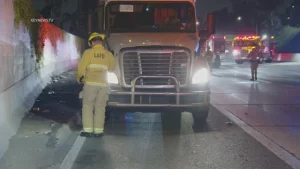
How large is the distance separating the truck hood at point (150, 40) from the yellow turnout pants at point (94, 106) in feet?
4.26

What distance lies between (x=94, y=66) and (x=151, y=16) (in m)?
2.79

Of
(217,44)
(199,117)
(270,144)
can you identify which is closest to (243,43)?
(217,44)

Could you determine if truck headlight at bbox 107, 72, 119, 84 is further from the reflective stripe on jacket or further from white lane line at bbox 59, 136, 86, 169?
white lane line at bbox 59, 136, 86, 169

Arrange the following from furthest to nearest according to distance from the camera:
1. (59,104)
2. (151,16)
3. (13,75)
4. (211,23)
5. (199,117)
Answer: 1. (59,104)
2. (211,23)
3. (151,16)
4. (199,117)
5. (13,75)

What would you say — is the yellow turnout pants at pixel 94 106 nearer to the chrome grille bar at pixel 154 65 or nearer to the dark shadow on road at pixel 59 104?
the chrome grille bar at pixel 154 65

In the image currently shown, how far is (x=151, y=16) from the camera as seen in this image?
1024cm

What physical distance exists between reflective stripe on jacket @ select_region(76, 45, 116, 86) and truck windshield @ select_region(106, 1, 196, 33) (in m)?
2.13

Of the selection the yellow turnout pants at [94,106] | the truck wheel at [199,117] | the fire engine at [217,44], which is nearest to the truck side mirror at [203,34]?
the truck wheel at [199,117]

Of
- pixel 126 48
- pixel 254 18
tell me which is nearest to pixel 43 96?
pixel 126 48

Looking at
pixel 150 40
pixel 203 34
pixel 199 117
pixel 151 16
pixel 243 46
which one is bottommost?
pixel 199 117

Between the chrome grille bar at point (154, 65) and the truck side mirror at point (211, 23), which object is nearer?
the chrome grille bar at point (154, 65)

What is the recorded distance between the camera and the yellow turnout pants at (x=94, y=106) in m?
7.96

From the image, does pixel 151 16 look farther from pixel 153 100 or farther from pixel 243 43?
pixel 243 43

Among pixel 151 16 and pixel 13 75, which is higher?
pixel 151 16
